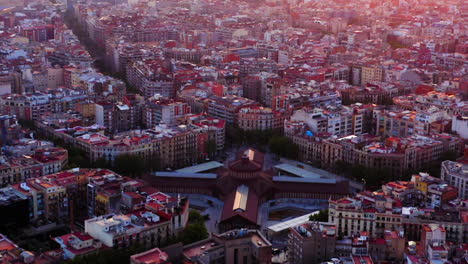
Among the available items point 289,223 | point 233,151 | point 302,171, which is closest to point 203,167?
point 233,151

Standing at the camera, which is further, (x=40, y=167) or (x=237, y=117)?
(x=237, y=117)

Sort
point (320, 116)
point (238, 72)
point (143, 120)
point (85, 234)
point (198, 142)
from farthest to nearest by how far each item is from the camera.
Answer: point (238, 72) < point (143, 120) < point (320, 116) < point (198, 142) < point (85, 234)

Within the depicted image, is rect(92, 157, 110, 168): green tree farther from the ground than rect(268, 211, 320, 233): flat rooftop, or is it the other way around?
rect(92, 157, 110, 168): green tree

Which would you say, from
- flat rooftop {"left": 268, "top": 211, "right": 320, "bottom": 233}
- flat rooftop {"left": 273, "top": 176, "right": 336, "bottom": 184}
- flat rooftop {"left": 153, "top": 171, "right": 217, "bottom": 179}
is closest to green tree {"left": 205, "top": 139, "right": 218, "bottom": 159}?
flat rooftop {"left": 153, "top": 171, "right": 217, "bottom": 179}

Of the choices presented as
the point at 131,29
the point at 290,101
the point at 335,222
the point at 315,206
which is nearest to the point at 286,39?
the point at 131,29

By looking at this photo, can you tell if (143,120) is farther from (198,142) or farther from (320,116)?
(320,116)

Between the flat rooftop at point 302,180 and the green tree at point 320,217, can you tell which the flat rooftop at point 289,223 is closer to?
the green tree at point 320,217

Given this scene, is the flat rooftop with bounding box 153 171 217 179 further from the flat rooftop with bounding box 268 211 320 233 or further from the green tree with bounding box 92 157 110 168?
the flat rooftop with bounding box 268 211 320 233

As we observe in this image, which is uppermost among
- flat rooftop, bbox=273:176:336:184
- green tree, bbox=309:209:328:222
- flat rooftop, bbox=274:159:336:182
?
green tree, bbox=309:209:328:222

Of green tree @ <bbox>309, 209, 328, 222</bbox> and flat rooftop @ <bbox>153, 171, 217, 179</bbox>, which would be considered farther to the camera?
flat rooftop @ <bbox>153, 171, 217, 179</bbox>
